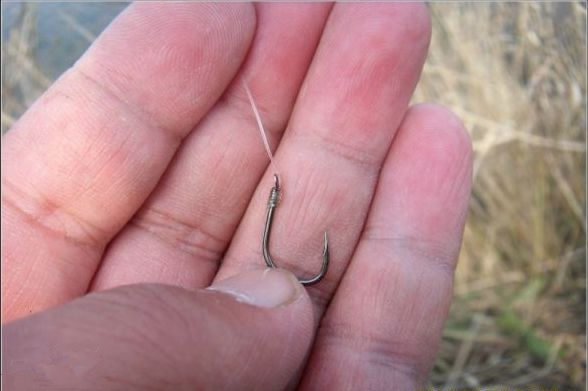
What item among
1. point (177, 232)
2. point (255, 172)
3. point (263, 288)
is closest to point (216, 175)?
point (255, 172)

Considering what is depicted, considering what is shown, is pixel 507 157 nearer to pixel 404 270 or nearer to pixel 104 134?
pixel 404 270

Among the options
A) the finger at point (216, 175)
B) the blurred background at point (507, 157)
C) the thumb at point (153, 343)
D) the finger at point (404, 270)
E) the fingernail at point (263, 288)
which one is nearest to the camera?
the thumb at point (153, 343)

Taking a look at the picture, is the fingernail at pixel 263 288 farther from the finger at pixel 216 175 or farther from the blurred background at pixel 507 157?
the blurred background at pixel 507 157

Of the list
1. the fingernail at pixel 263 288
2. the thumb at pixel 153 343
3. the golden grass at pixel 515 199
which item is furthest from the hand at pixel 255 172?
the golden grass at pixel 515 199

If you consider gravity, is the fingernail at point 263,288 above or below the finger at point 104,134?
below

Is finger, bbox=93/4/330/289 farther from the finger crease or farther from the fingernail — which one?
the fingernail

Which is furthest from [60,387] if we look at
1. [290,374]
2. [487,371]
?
[487,371]

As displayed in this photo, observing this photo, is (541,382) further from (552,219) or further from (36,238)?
(36,238)
